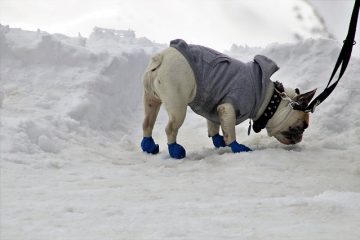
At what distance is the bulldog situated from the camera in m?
4.02

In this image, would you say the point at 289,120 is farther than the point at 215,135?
No

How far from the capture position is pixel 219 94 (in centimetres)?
419

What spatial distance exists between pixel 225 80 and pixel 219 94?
13 centimetres

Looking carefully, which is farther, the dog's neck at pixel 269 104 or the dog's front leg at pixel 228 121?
Answer: the dog's neck at pixel 269 104

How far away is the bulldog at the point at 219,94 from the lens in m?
4.02

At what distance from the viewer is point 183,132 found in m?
5.82

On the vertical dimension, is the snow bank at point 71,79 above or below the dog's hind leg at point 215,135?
above

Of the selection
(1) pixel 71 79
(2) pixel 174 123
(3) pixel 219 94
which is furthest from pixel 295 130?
(1) pixel 71 79

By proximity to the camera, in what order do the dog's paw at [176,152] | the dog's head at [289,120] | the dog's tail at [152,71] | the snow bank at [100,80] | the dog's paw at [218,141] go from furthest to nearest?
the snow bank at [100,80] → the dog's paw at [218,141] → the dog's head at [289,120] → the dog's tail at [152,71] → the dog's paw at [176,152]

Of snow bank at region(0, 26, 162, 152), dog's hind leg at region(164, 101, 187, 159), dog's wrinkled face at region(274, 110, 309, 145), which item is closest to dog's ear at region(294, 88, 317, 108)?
dog's wrinkled face at region(274, 110, 309, 145)

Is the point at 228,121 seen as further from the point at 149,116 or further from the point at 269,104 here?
the point at 149,116

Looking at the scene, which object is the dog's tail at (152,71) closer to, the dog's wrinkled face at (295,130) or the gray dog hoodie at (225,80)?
the gray dog hoodie at (225,80)

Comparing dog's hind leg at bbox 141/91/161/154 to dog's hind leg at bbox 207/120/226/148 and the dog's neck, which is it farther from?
the dog's neck

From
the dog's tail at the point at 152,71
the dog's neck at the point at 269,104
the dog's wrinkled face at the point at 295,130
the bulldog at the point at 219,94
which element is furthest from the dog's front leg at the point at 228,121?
the dog's tail at the point at 152,71
